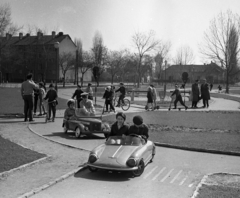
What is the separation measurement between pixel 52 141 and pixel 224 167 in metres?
5.67

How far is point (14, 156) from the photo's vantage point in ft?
27.3

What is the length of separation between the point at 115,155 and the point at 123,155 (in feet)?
0.57

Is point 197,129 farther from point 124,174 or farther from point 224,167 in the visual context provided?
point 124,174

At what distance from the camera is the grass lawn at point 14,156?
748 centimetres

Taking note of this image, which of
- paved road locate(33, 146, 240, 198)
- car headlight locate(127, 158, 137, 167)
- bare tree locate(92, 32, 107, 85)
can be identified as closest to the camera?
paved road locate(33, 146, 240, 198)

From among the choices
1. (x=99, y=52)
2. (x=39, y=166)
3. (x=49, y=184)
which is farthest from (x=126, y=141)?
(x=99, y=52)

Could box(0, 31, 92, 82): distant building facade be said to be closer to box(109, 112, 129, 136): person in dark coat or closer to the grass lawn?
the grass lawn

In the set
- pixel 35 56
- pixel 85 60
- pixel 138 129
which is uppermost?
pixel 85 60

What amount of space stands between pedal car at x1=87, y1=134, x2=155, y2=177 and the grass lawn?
1.74m

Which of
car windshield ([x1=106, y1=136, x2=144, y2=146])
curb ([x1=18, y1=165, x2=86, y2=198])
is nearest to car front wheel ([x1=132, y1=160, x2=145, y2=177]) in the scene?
car windshield ([x1=106, y1=136, x2=144, y2=146])

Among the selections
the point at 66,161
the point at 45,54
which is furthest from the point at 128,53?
the point at 66,161

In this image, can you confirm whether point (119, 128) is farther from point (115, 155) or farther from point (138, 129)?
point (115, 155)

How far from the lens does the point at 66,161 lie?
8273mm

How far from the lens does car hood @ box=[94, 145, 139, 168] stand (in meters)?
6.94
